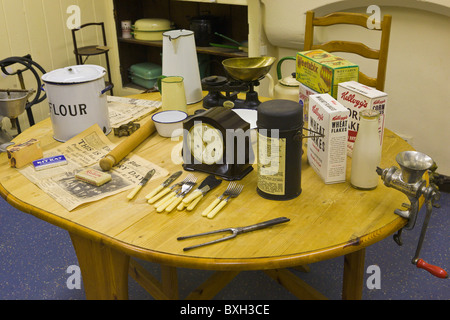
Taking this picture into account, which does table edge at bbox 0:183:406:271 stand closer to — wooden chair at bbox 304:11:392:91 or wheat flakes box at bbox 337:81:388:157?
wheat flakes box at bbox 337:81:388:157

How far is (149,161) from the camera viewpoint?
134 centimetres

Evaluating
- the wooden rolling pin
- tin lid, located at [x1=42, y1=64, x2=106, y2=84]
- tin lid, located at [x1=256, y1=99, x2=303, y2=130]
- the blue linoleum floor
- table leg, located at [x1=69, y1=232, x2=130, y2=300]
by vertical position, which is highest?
tin lid, located at [x1=42, y1=64, x2=106, y2=84]

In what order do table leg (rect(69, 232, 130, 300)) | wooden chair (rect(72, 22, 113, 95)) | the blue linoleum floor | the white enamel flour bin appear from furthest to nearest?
1. wooden chair (rect(72, 22, 113, 95))
2. the blue linoleum floor
3. the white enamel flour bin
4. table leg (rect(69, 232, 130, 300))

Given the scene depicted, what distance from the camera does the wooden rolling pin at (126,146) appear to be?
1281mm

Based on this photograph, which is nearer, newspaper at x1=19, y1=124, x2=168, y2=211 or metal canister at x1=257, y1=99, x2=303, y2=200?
metal canister at x1=257, y1=99, x2=303, y2=200

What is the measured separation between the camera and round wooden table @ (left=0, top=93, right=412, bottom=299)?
3.02 feet

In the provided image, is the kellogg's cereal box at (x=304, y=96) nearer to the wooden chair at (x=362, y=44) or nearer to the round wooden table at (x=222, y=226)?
the round wooden table at (x=222, y=226)

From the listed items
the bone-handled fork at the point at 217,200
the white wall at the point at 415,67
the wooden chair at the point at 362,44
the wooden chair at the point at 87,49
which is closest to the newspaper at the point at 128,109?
the bone-handled fork at the point at 217,200

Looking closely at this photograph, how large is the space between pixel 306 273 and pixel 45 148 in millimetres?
1193

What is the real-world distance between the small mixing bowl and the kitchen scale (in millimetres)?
189

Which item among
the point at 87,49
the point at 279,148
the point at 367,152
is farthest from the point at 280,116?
the point at 87,49

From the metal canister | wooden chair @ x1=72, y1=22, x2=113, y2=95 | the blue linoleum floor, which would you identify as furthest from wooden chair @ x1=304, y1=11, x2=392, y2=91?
wooden chair @ x1=72, y1=22, x2=113, y2=95

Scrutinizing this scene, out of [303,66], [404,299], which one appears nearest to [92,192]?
[303,66]
